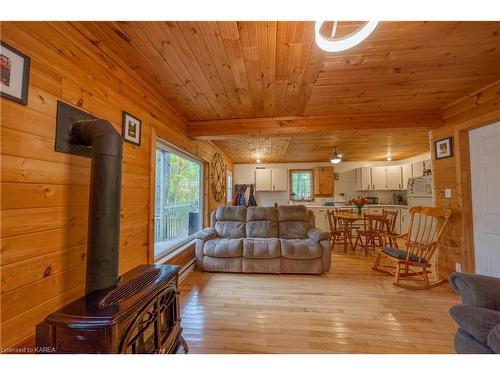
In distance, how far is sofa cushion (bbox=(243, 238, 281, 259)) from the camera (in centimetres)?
303

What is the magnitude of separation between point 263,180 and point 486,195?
489 centimetres

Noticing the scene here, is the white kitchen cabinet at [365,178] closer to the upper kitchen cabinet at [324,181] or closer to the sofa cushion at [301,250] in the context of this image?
the upper kitchen cabinet at [324,181]

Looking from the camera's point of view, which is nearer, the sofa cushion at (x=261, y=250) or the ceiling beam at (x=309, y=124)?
the ceiling beam at (x=309, y=124)

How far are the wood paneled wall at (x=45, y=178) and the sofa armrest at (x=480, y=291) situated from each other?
2.39 metres

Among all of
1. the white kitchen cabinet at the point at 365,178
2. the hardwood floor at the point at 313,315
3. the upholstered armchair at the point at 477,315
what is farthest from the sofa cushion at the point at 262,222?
the white kitchen cabinet at the point at 365,178

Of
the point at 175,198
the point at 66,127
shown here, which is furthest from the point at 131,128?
the point at 175,198

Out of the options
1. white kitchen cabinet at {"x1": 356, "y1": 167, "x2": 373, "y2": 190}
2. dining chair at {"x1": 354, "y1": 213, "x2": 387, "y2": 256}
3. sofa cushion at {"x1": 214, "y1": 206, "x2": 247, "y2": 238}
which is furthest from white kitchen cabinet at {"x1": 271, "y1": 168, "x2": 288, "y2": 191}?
sofa cushion at {"x1": 214, "y1": 206, "x2": 247, "y2": 238}

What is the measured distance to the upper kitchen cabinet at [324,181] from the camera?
6395mm

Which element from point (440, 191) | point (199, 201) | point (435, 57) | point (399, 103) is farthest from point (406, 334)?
point (199, 201)

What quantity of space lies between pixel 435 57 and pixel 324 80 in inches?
34.3

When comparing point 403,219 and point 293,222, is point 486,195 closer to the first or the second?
point 293,222

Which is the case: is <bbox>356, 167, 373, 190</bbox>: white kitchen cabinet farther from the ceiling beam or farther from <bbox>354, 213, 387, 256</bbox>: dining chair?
the ceiling beam

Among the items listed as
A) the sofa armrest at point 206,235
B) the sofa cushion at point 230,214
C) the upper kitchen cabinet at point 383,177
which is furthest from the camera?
the upper kitchen cabinet at point 383,177
